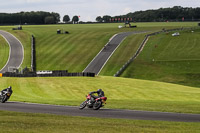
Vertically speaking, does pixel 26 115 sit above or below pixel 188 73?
above

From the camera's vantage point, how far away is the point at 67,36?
137500mm

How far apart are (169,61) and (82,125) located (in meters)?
76.0

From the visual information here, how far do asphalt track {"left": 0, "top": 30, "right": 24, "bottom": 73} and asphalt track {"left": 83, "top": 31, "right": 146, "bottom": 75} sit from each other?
18.9 metres

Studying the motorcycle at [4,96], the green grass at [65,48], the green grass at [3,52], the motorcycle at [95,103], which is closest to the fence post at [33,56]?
the green grass at [65,48]

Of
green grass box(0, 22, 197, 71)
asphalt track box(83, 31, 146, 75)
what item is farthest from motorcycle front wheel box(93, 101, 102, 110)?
green grass box(0, 22, 197, 71)

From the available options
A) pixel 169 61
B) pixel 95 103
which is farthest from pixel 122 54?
pixel 95 103

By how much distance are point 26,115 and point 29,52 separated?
88.0m

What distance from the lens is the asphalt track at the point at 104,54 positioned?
94894mm

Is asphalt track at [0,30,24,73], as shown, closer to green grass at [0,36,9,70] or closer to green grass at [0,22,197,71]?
green grass at [0,36,9,70]

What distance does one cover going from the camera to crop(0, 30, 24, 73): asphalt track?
102500 millimetres

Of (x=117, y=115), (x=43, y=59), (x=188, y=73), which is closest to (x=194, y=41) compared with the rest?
(x=188, y=73)

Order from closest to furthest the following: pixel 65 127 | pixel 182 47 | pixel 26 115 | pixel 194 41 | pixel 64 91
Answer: pixel 65 127
pixel 26 115
pixel 64 91
pixel 182 47
pixel 194 41

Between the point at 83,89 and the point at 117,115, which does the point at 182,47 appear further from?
the point at 117,115

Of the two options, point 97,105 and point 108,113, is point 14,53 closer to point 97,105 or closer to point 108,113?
point 97,105
